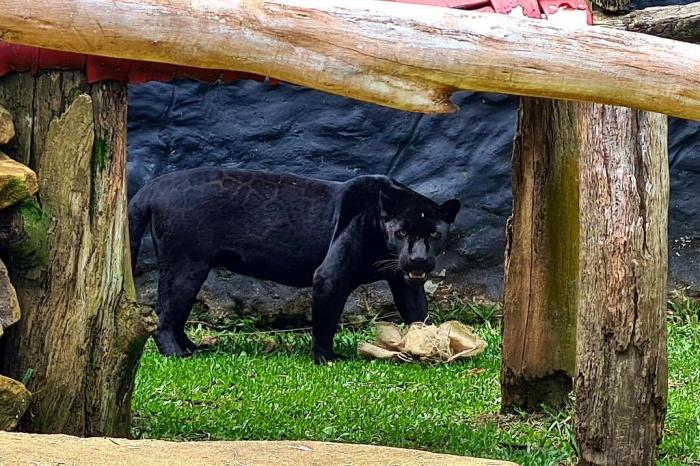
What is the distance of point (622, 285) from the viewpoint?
177 inches

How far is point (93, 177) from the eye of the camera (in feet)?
14.1

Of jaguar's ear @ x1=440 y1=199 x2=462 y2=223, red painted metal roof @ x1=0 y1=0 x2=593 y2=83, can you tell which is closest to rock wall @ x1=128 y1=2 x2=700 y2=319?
jaguar's ear @ x1=440 y1=199 x2=462 y2=223

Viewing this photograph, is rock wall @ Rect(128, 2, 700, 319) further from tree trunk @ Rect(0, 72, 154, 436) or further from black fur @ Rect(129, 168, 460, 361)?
tree trunk @ Rect(0, 72, 154, 436)

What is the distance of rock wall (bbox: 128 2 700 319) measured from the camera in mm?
8875

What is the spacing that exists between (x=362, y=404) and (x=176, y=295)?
6.28 ft

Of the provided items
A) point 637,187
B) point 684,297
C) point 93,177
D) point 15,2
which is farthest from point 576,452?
point 684,297

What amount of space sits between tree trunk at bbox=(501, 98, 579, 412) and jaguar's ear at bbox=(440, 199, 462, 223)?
5.69 feet

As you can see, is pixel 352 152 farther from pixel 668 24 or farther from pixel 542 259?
pixel 668 24

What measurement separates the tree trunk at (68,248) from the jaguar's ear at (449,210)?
11.6 ft

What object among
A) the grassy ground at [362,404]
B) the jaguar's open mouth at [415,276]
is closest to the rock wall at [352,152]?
the grassy ground at [362,404]

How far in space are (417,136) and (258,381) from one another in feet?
9.46

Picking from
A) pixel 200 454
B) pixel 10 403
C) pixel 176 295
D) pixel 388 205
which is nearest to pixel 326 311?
pixel 388 205

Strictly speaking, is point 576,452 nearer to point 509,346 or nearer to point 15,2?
point 509,346

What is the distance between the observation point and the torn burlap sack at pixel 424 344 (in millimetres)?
7527
